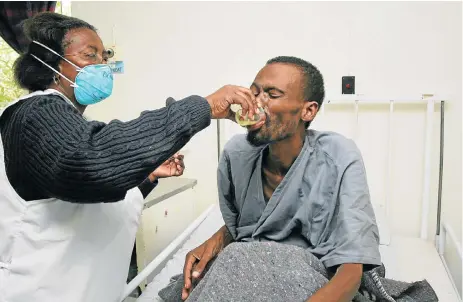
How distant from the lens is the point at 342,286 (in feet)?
2.83

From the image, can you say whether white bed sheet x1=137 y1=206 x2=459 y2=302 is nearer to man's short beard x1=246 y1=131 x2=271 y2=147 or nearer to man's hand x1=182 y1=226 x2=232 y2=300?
man's hand x1=182 y1=226 x2=232 y2=300

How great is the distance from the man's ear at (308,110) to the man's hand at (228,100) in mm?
267

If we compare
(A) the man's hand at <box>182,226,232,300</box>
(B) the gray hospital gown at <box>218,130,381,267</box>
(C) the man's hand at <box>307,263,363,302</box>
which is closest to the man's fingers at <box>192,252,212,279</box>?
(A) the man's hand at <box>182,226,232,300</box>

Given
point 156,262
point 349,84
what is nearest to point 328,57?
point 349,84

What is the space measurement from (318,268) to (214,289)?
289 millimetres

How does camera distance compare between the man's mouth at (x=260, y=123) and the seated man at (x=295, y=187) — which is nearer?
the seated man at (x=295, y=187)

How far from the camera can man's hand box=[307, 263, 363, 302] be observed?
823 millimetres

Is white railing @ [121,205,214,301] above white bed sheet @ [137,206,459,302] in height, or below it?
above

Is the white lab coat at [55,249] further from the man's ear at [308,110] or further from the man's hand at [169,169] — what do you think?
the man's ear at [308,110]

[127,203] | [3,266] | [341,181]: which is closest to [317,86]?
[341,181]

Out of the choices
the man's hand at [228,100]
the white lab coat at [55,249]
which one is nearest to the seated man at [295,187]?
the man's hand at [228,100]

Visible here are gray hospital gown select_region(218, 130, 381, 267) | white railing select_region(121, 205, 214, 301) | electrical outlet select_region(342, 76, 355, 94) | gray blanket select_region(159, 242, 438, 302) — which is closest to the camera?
gray blanket select_region(159, 242, 438, 302)

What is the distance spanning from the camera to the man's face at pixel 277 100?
112 centimetres

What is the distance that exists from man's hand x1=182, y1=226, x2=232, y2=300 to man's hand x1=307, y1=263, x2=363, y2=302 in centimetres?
40
